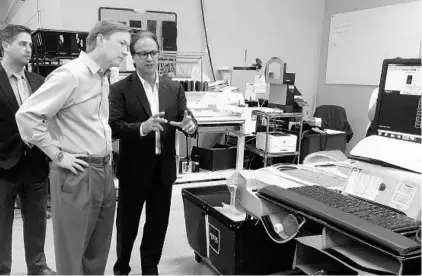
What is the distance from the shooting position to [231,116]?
13.5ft

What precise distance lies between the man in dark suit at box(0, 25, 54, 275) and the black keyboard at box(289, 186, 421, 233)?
1.54 meters

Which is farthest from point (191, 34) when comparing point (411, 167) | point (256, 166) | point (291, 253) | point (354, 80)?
point (411, 167)

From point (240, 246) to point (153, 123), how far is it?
778mm

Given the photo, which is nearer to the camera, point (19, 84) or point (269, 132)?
point (19, 84)

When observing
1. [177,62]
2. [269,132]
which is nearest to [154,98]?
[177,62]

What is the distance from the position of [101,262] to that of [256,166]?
302 cm

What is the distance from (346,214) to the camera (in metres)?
1.26

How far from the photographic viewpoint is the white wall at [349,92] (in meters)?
5.19

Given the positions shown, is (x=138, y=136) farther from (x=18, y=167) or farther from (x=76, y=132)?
(x=18, y=167)

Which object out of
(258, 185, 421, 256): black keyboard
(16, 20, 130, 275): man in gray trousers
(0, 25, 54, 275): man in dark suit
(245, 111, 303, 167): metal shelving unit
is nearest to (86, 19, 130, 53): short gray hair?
(16, 20, 130, 275): man in gray trousers

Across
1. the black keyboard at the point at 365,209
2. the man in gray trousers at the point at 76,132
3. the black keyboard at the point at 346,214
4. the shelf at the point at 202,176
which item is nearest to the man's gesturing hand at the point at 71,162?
the man in gray trousers at the point at 76,132

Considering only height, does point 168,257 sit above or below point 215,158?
below

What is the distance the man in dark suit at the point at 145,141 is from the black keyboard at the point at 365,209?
2.76 ft

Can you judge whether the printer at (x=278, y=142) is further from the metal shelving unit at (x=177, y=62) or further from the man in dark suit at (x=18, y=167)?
the man in dark suit at (x=18, y=167)
